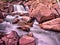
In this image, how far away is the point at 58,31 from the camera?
9.77 m

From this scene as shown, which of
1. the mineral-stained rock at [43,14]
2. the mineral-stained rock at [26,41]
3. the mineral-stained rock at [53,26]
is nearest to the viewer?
the mineral-stained rock at [26,41]

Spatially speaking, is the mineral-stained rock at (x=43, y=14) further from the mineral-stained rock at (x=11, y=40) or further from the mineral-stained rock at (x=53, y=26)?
the mineral-stained rock at (x=11, y=40)

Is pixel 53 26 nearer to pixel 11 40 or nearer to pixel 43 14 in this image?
pixel 43 14

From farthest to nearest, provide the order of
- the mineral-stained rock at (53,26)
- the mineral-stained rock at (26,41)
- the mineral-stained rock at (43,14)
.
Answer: the mineral-stained rock at (43,14)
the mineral-stained rock at (53,26)
the mineral-stained rock at (26,41)

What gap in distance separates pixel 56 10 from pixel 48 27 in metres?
3.50

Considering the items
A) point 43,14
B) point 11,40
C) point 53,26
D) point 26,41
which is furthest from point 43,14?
point 11,40

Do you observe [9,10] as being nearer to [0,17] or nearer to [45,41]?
[0,17]

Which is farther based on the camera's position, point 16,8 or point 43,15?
point 16,8

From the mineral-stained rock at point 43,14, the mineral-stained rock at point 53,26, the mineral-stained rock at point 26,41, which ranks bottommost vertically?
the mineral-stained rock at point 26,41

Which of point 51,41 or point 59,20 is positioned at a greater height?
point 59,20

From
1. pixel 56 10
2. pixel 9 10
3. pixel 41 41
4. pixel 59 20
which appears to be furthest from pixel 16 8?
pixel 41 41

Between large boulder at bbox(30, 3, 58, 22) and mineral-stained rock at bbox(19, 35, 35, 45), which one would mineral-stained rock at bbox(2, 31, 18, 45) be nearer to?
mineral-stained rock at bbox(19, 35, 35, 45)

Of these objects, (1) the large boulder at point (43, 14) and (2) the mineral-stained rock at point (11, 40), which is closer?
(2) the mineral-stained rock at point (11, 40)

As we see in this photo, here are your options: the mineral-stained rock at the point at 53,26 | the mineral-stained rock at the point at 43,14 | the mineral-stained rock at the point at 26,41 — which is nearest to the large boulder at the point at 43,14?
the mineral-stained rock at the point at 43,14
